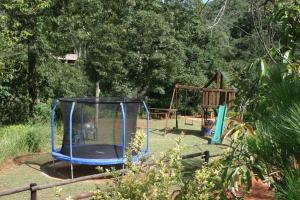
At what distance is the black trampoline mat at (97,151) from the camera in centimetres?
1034

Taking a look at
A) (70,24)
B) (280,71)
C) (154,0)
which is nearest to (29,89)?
(70,24)

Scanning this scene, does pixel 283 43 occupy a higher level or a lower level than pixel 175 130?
higher

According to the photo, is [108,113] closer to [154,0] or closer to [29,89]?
[29,89]

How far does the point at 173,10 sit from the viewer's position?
27.5 meters

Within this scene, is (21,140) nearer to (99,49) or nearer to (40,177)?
(40,177)

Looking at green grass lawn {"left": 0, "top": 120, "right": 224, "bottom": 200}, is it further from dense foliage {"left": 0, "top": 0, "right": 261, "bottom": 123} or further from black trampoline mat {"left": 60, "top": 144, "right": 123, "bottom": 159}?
dense foliage {"left": 0, "top": 0, "right": 261, "bottom": 123}

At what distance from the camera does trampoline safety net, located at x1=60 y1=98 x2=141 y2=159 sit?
10.7m

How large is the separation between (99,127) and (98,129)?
0.07m

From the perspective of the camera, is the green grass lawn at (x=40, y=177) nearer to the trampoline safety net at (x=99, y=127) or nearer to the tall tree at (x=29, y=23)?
the trampoline safety net at (x=99, y=127)

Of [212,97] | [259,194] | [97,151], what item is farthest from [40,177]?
[212,97]

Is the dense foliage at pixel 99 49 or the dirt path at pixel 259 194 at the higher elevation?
the dense foliage at pixel 99 49

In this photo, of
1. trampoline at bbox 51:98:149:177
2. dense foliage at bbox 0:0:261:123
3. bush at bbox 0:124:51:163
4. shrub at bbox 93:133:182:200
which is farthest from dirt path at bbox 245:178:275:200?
bush at bbox 0:124:51:163

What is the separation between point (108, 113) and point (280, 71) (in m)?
7.83

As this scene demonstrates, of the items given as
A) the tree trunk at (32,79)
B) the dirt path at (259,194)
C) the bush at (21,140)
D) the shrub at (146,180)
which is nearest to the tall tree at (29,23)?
the tree trunk at (32,79)
